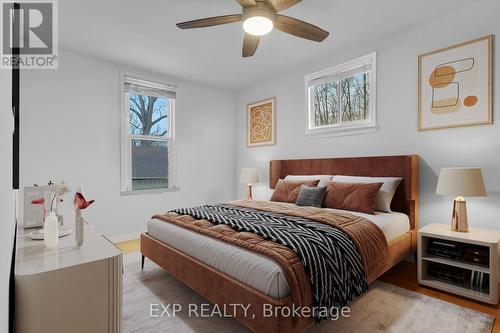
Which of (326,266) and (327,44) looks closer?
(326,266)

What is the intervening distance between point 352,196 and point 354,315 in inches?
49.0

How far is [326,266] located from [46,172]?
3.55m

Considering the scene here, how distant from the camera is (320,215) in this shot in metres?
2.45

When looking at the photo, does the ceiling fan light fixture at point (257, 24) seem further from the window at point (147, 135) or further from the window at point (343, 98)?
the window at point (147, 135)

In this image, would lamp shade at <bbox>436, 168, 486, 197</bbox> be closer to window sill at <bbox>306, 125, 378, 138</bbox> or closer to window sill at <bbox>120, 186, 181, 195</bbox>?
window sill at <bbox>306, 125, 378, 138</bbox>

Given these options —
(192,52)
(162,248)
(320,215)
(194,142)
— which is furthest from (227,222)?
(194,142)

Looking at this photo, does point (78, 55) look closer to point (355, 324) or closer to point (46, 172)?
point (46, 172)

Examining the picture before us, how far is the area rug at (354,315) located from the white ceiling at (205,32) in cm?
272

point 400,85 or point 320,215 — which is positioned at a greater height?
point 400,85

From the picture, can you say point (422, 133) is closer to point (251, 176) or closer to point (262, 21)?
point (262, 21)

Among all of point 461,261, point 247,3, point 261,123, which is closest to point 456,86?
point 461,261

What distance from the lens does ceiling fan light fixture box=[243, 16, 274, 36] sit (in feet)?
7.04

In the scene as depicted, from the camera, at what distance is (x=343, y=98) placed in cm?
370

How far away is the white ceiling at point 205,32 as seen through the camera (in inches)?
101
